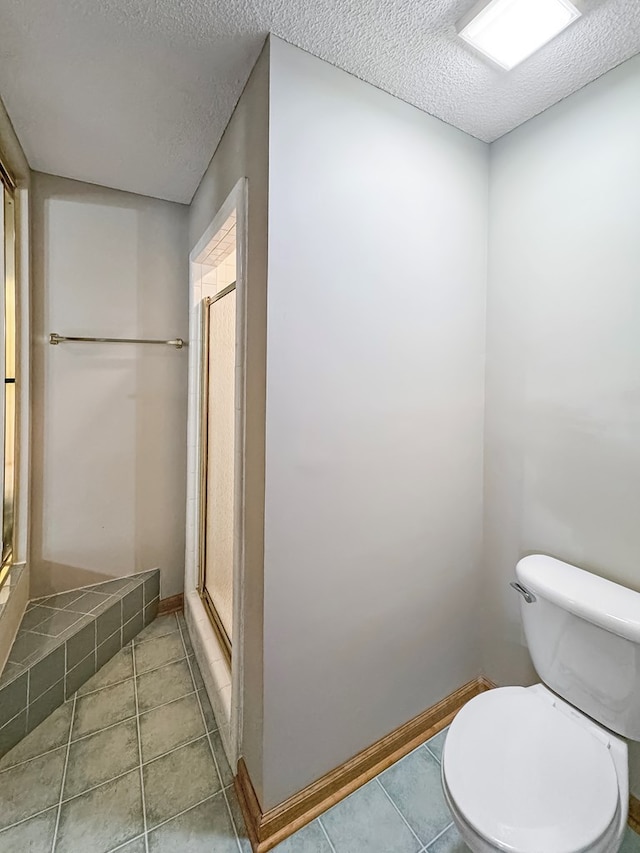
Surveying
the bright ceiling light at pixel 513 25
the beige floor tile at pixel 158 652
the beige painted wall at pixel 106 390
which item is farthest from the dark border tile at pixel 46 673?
the bright ceiling light at pixel 513 25

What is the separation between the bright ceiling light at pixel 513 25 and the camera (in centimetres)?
100

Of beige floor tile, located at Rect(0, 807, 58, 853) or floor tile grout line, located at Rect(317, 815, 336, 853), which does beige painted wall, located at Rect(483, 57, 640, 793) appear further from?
beige floor tile, located at Rect(0, 807, 58, 853)

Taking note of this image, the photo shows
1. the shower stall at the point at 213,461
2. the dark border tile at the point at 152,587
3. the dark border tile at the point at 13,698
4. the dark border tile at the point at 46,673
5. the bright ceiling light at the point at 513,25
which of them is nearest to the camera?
the bright ceiling light at the point at 513,25

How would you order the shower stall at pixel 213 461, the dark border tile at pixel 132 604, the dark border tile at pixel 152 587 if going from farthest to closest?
the dark border tile at pixel 152 587, the dark border tile at pixel 132 604, the shower stall at pixel 213 461

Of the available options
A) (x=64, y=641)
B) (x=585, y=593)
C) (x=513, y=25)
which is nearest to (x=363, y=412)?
(x=585, y=593)

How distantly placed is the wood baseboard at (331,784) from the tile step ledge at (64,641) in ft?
2.94

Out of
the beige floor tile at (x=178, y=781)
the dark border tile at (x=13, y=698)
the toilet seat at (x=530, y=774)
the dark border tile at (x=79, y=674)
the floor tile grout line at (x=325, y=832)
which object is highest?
the toilet seat at (x=530, y=774)

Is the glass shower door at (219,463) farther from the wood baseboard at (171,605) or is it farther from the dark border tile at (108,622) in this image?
the dark border tile at (108,622)

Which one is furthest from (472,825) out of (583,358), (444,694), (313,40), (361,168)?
(313,40)

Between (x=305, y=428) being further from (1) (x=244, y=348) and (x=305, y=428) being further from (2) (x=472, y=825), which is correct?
(2) (x=472, y=825)

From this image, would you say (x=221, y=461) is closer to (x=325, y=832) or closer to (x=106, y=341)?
(x=106, y=341)

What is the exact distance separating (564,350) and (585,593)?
0.80 m

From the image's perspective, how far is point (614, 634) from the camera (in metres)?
1.05

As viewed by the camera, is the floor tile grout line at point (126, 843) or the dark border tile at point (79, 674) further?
the dark border tile at point (79, 674)
